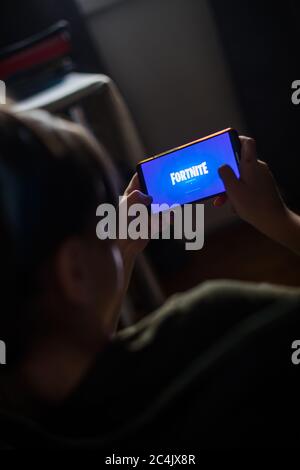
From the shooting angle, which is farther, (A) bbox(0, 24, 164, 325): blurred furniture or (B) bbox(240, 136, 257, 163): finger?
(A) bbox(0, 24, 164, 325): blurred furniture

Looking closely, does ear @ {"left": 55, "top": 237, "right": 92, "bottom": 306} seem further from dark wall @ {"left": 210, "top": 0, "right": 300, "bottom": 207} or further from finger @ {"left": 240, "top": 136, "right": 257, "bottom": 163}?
dark wall @ {"left": 210, "top": 0, "right": 300, "bottom": 207}

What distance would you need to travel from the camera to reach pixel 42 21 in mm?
1597

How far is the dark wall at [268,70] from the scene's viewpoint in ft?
4.71

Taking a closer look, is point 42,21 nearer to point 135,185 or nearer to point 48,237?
point 135,185

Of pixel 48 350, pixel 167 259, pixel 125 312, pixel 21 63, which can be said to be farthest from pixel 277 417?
pixel 167 259

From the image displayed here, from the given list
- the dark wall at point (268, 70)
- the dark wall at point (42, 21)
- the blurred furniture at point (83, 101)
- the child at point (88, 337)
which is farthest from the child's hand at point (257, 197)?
the dark wall at point (42, 21)

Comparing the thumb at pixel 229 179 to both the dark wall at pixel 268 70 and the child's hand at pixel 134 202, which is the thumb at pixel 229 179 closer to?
the child's hand at pixel 134 202

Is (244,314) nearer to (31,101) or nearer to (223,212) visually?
(31,101)

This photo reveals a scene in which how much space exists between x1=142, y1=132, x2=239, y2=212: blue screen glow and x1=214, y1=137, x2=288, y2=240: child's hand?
10cm

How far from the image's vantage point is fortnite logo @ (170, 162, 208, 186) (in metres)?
0.83

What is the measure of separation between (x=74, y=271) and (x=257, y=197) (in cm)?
40

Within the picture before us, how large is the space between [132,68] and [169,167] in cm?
96

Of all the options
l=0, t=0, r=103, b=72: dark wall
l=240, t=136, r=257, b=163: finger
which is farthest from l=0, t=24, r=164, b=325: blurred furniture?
l=240, t=136, r=257, b=163: finger

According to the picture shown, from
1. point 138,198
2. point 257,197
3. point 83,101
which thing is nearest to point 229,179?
point 257,197
